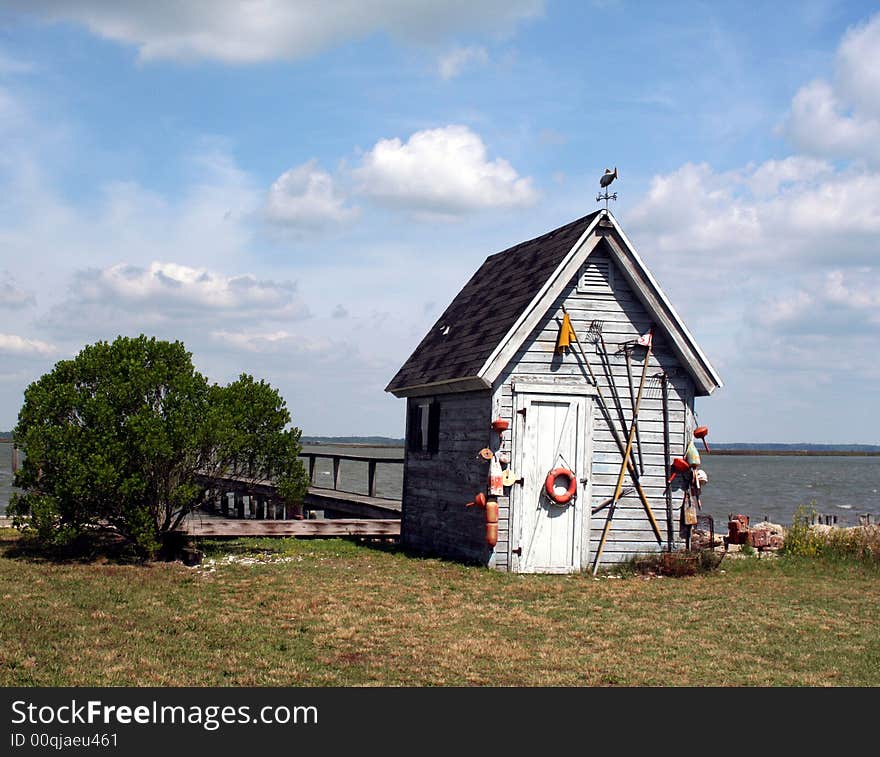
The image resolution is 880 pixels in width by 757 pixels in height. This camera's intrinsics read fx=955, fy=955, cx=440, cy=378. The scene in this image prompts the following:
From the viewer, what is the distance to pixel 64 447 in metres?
15.1

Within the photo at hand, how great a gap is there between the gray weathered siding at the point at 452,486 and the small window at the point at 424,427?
166mm

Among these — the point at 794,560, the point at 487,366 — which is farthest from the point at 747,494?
the point at 487,366

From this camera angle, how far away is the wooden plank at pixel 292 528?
18.1 m

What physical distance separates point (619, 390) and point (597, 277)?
2.01 meters

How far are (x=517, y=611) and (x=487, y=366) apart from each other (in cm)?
463

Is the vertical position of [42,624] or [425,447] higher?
[425,447]

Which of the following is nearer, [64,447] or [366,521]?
[64,447]

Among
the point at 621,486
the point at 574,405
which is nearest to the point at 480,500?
the point at 574,405

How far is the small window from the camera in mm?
18391

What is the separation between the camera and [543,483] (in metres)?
15.9
